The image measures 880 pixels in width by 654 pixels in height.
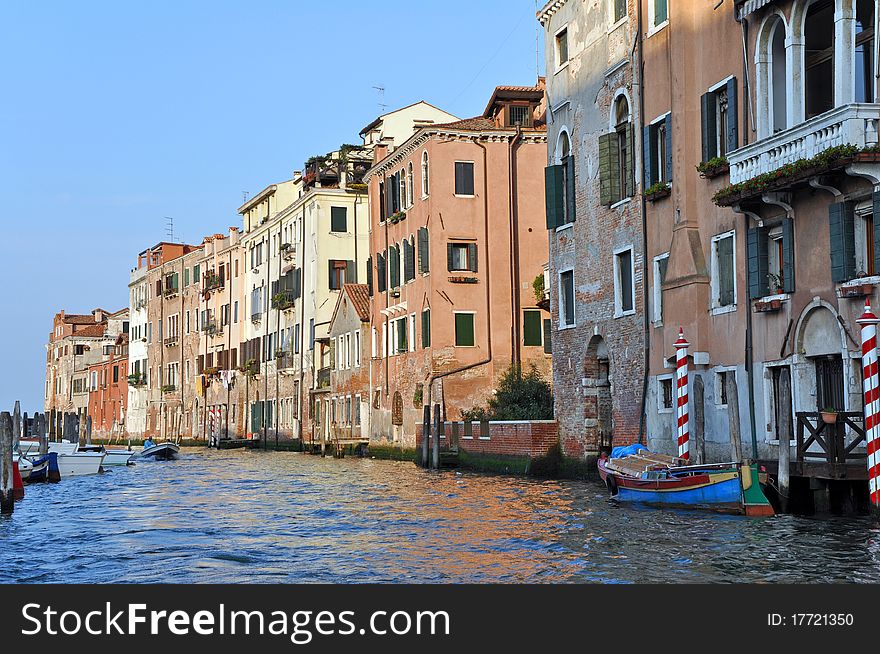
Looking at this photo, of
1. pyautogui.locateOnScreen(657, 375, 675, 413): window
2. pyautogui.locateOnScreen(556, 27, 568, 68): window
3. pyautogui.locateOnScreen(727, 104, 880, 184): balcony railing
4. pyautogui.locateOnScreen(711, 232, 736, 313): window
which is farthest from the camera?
pyautogui.locateOnScreen(556, 27, 568, 68): window

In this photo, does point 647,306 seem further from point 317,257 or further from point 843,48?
point 317,257

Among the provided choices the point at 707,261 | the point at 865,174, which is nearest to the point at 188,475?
the point at 707,261

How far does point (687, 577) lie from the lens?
1173 cm

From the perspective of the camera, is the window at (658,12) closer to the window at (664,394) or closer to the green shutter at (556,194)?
the green shutter at (556,194)

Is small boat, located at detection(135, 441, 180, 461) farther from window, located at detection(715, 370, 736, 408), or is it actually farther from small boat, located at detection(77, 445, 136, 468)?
window, located at detection(715, 370, 736, 408)

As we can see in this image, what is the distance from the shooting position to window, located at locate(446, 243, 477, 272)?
118 ft

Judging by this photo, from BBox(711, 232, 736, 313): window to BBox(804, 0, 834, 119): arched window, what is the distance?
8.62 ft

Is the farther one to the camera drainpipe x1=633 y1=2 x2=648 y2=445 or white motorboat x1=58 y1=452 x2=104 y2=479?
white motorboat x1=58 y1=452 x2=104 y2=479

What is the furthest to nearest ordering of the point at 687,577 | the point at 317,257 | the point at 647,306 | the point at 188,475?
1. the point at 317,257
2. the point at 188,475
3. the point at 647,306
4. the point at 687,577

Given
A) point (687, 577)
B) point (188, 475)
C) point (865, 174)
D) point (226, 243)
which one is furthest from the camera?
point (226, 243)

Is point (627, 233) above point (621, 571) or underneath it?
above

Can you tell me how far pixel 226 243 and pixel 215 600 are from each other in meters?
58.4

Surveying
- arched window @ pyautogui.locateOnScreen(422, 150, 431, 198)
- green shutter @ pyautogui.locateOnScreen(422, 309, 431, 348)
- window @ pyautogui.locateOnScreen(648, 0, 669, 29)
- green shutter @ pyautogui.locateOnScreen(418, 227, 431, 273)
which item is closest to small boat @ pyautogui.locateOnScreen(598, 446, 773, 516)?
window @ pyautogui.locateOnScreen(648, 0, 669, 29)

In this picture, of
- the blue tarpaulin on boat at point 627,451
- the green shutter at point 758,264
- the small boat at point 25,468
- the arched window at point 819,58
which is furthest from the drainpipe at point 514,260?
the arched window at point 819,58
